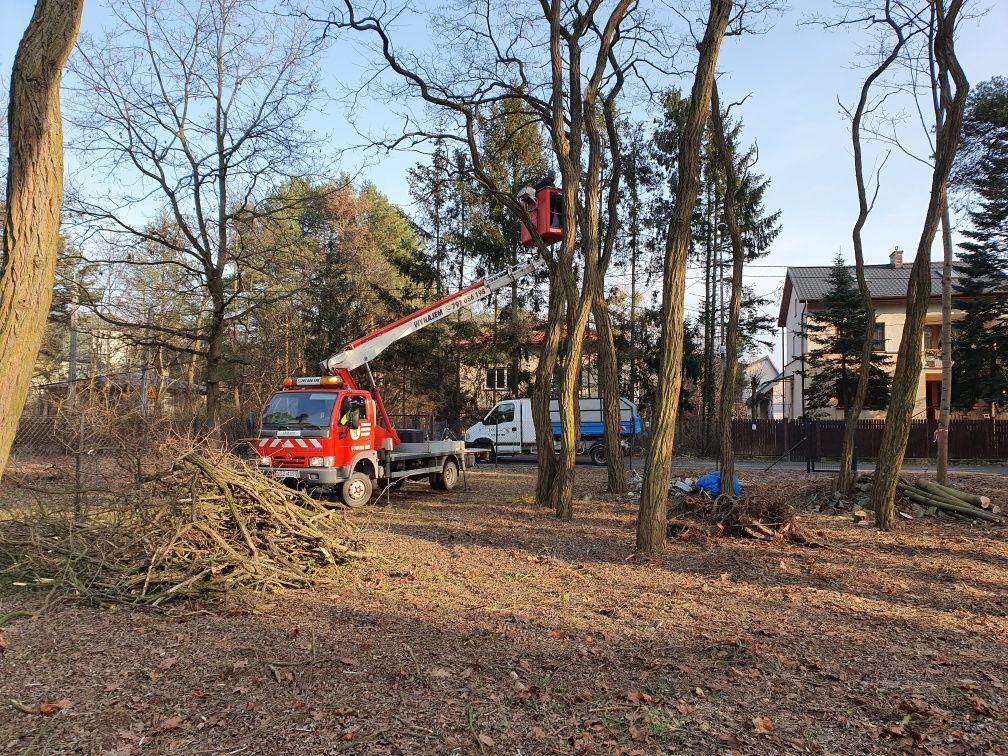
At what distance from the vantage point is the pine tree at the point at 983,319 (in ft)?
87.7

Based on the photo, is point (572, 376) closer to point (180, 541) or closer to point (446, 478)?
point (446, 478)

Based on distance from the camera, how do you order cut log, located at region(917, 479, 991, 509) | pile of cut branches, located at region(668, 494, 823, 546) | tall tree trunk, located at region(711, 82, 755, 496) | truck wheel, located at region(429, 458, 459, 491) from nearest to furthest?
pile of cut branches, located at region(668, 494, 823, 546) → tall tree trunk, located at region(711, 82, 755, 496) → cut log, located at region(917, 479, 991, 509) → truck wheel, located at region(429, 458, 459, 491)

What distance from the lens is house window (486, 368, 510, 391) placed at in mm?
34750

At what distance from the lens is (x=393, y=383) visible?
107 feet

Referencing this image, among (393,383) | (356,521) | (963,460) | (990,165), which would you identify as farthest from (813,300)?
(356,521)

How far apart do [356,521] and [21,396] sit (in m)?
7.00

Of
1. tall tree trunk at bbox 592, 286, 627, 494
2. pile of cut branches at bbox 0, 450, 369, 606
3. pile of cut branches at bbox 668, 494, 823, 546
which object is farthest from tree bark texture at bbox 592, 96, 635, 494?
pile of cut branches at bbox 0, 450, 369, 606

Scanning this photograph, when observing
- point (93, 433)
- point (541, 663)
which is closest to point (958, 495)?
point (541, 663)

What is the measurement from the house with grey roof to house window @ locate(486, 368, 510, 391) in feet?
44.2

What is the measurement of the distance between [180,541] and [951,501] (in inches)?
428

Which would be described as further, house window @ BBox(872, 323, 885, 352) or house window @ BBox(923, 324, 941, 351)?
house window @ BBox(872, 323, 885, 352)

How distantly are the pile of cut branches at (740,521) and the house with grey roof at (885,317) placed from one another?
2145 cm

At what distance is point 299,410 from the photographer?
12266 mm

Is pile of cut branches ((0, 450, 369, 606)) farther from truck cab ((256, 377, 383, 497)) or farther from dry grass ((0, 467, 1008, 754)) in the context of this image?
truck cab ((256, 377, 383, 497))
